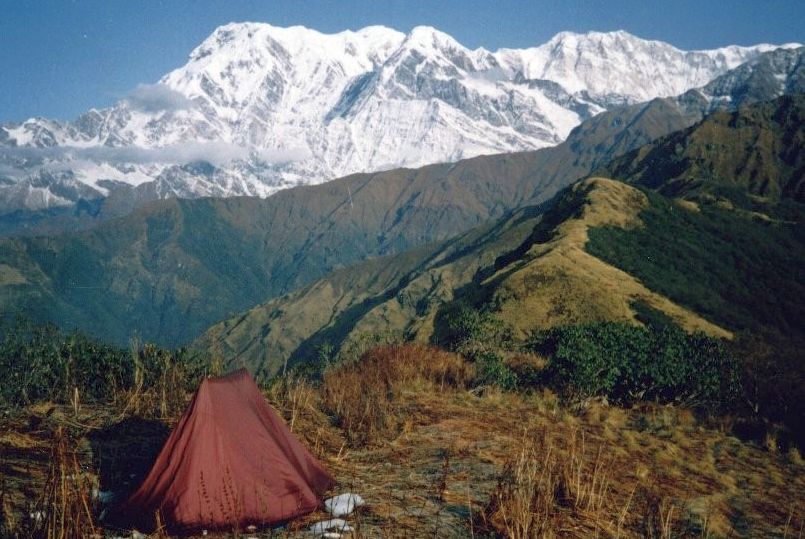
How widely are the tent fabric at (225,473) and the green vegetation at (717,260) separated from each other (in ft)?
307

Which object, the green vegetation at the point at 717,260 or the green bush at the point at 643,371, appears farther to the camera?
the green vegetation at the point at 717,260

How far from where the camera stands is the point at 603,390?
64.6ft

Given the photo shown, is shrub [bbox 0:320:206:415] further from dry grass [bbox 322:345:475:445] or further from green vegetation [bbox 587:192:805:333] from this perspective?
green vegetation [bbox 587:192:805:333]

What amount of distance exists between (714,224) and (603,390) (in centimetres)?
14033

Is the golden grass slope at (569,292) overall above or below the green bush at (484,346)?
above

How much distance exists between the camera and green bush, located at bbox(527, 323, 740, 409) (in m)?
19.1

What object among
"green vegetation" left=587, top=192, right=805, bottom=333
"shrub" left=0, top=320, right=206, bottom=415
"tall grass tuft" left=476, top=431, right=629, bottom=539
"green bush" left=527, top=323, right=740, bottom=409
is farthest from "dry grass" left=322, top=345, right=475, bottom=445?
"green vegetation" left=587, top=192, right=805, bottom=333

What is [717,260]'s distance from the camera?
12450cm

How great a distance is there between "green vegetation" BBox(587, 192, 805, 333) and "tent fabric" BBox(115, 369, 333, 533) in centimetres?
9362

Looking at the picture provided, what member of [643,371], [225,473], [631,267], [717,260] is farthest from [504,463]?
[717,260]

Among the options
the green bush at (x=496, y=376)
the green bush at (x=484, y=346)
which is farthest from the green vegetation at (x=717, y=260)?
the green bush at (x=496, y=376)

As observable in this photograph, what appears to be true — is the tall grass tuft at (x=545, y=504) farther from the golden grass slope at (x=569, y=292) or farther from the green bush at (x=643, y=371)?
the golden grass slope at (x=569, y=292)

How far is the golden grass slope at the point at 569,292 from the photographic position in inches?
2707

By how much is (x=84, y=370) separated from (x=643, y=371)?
17.6m
